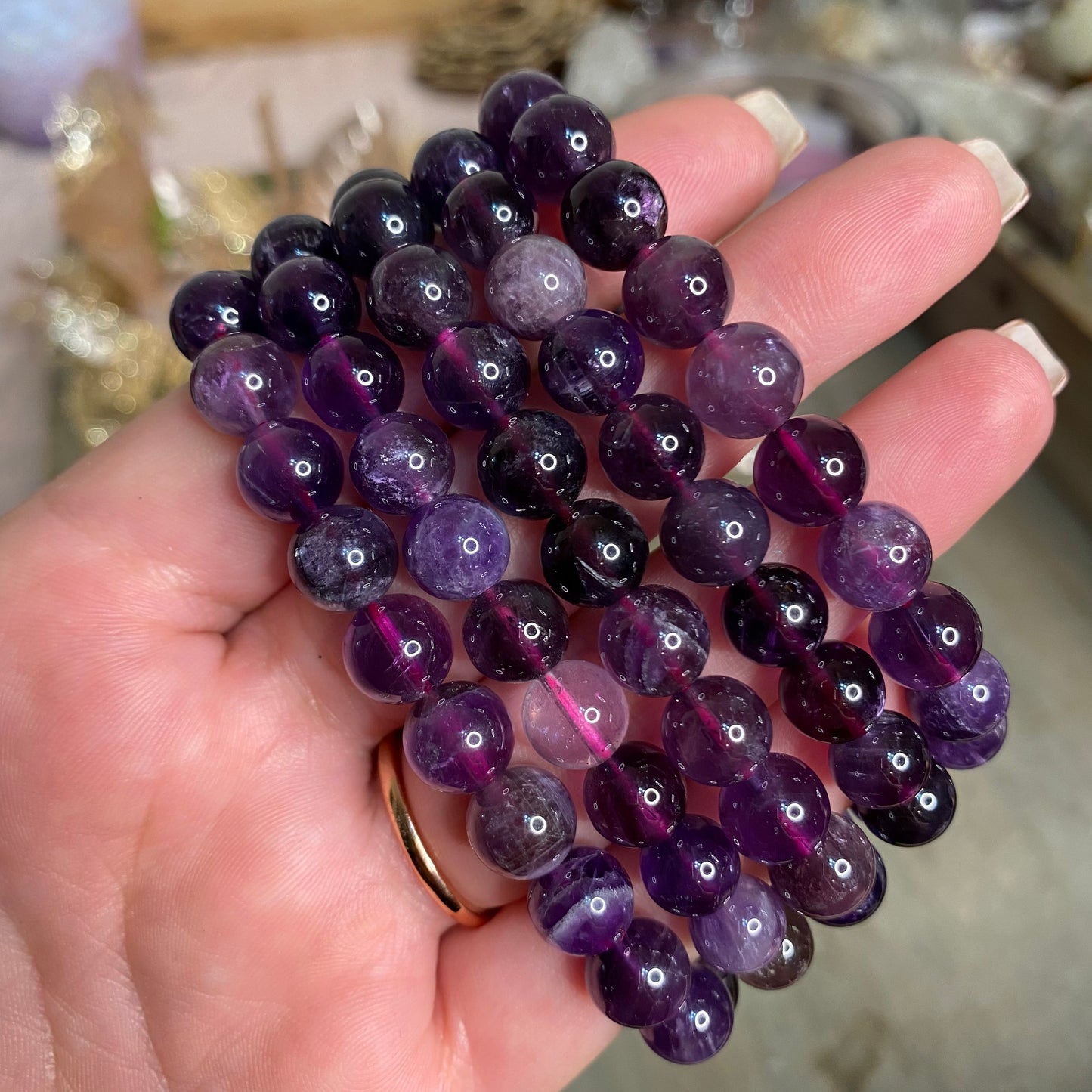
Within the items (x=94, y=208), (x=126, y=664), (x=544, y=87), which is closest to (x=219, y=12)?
(x=94, y=208)

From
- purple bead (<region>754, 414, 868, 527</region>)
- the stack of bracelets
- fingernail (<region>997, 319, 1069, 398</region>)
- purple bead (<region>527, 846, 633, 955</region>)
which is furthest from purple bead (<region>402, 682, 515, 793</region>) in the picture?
fingernail (<region>997, 319, 1069, 398</region>)

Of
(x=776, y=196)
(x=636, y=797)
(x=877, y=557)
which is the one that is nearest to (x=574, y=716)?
(x=636, y=797)

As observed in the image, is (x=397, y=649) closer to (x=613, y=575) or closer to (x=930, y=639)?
(x=613, y=575)

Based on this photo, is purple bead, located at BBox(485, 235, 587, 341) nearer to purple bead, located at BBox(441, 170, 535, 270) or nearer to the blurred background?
purple bead, located at BBox(441, 170, 535, 270)

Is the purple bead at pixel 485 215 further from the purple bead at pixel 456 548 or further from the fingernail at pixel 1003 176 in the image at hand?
the fingernail at pixel 1003 176

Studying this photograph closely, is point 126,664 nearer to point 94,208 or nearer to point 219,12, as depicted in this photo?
point 94,208

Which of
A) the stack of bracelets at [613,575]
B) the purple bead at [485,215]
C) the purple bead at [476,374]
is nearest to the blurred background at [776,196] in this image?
the stack of bracelets at [613,575]
